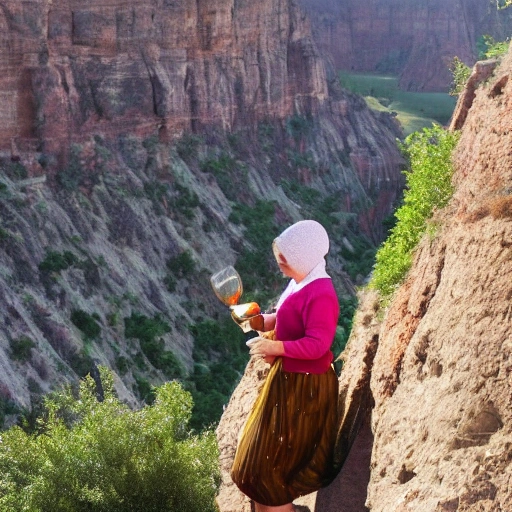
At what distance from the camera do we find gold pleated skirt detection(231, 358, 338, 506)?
22.2 ft

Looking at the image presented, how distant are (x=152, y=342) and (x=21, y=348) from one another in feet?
21.4

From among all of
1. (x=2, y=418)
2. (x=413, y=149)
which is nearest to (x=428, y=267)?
(x=413, y=149)

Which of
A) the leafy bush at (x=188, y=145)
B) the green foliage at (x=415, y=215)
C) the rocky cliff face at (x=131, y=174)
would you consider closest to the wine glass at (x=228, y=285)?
the green foliage at (x=415, y=215)

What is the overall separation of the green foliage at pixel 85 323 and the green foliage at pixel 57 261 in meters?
1.63

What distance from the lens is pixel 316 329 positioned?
6.61 metres

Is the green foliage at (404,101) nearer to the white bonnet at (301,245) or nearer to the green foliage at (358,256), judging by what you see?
the green foliage at (358,256)

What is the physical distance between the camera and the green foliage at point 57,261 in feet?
97.4

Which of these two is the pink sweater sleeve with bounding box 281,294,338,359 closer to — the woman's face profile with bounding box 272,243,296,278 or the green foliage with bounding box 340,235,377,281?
the woman's face profile with bounding box 272,243,296,278

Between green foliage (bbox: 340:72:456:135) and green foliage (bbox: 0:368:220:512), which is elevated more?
green foliage (bbox: 0:368:220:512)

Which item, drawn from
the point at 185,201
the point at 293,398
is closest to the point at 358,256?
the point at 185,201

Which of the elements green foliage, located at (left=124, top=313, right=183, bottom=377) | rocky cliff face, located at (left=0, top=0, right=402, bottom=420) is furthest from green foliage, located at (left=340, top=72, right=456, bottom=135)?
green foliage, located at (left=124, top=313, right=183, bottom=377)

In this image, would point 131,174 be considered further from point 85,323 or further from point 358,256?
point 358,256

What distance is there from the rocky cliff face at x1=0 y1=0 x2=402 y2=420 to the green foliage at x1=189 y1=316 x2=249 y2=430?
0.60 meters

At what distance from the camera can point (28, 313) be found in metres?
27.0
